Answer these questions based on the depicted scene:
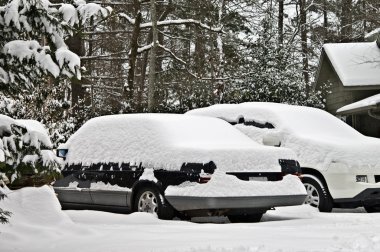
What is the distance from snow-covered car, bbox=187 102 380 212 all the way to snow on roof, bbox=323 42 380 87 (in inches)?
525

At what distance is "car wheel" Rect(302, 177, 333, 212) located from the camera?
33.8 feet

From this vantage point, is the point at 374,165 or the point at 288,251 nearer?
the point at 288,251

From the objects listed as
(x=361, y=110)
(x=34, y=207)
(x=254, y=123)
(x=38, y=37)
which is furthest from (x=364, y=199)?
(x=361, y=110)

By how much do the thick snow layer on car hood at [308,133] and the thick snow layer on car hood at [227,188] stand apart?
1872 millimetres

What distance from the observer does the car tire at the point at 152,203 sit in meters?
8.68

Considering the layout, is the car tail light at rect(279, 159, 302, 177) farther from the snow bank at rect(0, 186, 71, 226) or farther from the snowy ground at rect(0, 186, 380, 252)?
the snow bank at rect(0, 186, 71, 226)

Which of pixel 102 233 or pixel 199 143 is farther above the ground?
pixel 199 143

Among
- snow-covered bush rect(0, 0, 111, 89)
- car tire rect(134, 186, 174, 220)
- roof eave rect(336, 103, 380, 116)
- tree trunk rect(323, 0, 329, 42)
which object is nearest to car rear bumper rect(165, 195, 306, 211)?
car tire rect(134, 186, 174, 220)

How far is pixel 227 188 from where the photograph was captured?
8219 millimetres

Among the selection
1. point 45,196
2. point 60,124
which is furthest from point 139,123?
point 60,124

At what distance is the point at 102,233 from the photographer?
7.23m

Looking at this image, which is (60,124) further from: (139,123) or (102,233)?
(102,233)

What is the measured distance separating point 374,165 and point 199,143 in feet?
10.4

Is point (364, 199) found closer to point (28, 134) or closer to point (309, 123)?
point (309, 123)
